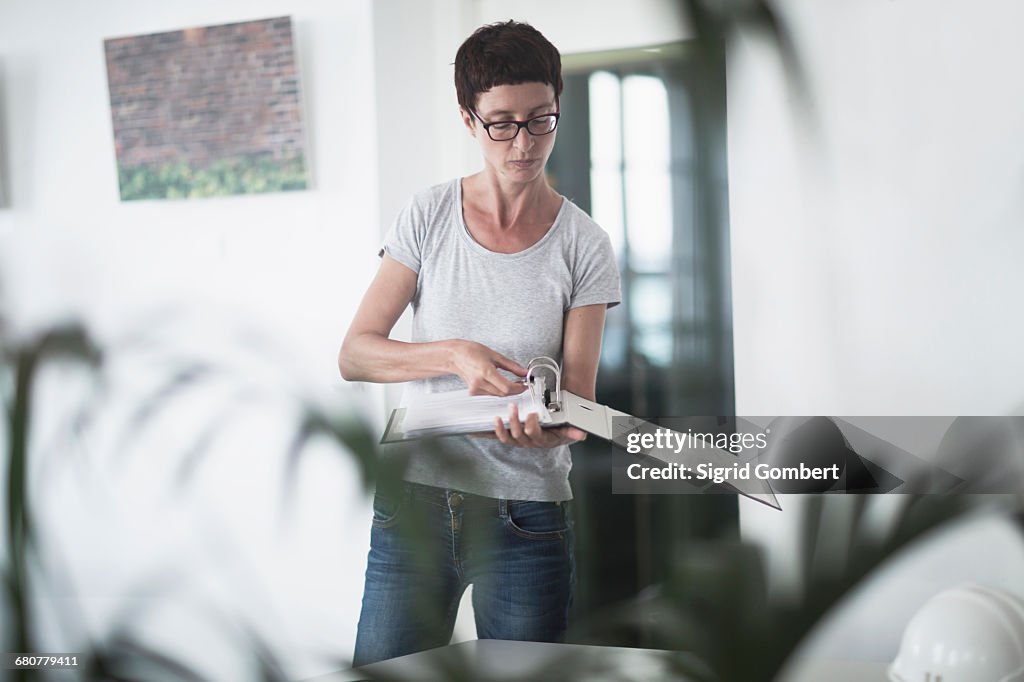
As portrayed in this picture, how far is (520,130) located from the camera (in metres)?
1.21

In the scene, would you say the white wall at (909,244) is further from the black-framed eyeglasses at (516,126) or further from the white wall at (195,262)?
the white wall at (195,262)

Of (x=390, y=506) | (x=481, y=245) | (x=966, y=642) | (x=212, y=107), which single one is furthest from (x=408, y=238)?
(x=390, y=506)

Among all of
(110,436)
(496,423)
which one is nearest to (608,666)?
(496,423)

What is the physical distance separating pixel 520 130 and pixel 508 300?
0.79 feet

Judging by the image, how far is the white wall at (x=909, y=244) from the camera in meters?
1.23

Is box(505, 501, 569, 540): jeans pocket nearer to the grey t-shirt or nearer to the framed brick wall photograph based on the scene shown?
the grey t-shirt

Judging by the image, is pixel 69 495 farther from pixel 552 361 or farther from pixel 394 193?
pixel 552 361

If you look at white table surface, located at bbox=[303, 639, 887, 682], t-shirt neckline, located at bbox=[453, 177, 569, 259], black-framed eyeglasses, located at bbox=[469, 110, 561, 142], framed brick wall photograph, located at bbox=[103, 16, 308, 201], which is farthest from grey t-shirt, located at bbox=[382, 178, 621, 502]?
white table surface, located at bbox=[303, 639, 887, 682]

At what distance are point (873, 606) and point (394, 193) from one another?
0.96 m

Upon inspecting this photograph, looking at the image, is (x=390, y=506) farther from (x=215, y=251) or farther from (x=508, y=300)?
(x=215, y=251)

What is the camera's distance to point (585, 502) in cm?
33

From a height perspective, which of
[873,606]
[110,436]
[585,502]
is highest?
[585,502]

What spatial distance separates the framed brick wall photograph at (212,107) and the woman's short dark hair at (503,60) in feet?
1.27

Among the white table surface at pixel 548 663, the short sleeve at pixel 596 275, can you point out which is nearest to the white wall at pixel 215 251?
the short sleeve at pixel 596 275
